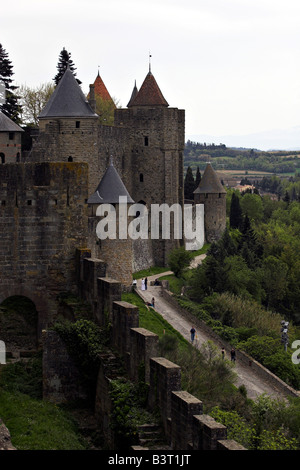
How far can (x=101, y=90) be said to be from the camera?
80875 mm

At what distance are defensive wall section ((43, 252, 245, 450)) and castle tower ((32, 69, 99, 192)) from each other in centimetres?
3344

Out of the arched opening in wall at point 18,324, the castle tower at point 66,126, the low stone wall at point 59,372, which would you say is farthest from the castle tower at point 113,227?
the low stone wall at point 59,372

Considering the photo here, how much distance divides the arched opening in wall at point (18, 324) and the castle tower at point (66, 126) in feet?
106

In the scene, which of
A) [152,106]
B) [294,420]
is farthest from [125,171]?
[294,420]

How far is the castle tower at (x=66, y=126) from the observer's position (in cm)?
4953

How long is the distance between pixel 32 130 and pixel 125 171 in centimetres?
701

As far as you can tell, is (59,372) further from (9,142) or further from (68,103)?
(9,142)

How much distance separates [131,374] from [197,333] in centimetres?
3351

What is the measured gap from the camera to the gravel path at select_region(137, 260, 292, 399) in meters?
40.9

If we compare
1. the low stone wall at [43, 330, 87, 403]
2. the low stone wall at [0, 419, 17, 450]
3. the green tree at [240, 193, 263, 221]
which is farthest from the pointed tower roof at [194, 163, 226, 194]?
the low stone wall at [0, 419, 17, 450]

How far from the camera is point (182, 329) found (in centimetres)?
4662

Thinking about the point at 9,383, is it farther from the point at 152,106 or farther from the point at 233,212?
the point at 233,212

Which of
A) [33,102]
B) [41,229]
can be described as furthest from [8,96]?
[41,229]
